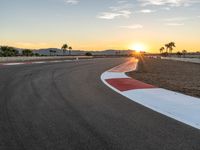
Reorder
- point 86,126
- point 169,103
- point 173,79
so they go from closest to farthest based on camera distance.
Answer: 1. point 86,126
2. point 169,103
3. point 173,79

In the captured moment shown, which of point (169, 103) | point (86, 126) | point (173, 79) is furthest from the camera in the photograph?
point (173, 79)

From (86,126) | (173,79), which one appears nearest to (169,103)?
(86,126)

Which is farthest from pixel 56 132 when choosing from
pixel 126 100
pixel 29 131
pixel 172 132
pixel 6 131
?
pixel 126 100

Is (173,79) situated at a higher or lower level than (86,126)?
lower

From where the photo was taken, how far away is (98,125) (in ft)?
22.6

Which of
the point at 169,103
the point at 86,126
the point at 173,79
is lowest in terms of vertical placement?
the point at 173,79

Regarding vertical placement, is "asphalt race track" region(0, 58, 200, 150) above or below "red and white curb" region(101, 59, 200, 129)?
above

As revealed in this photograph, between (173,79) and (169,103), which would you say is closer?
(169,103)

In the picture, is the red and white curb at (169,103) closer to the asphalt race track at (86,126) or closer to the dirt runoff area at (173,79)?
the asphalt race track at (86,126)

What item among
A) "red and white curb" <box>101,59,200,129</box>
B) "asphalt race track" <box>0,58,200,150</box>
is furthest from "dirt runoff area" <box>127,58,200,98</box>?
"asphalt race track" <box>0,58,200,150</box>

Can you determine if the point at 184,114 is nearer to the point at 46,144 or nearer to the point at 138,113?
the point at 138,113

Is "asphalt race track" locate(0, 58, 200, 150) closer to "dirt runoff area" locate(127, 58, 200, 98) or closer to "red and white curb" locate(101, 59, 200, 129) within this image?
"red and white curb" locate(101, 59, 200, 129)

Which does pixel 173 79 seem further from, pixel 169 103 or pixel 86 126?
pixel 86 126

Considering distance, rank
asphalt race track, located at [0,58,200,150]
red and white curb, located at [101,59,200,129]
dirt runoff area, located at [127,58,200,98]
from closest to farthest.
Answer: asphalt race track, located at [0,58,200,150]
red and white curb, located at [101,59,200,129]
dirt runoff area, located at [127,58,200,98]
